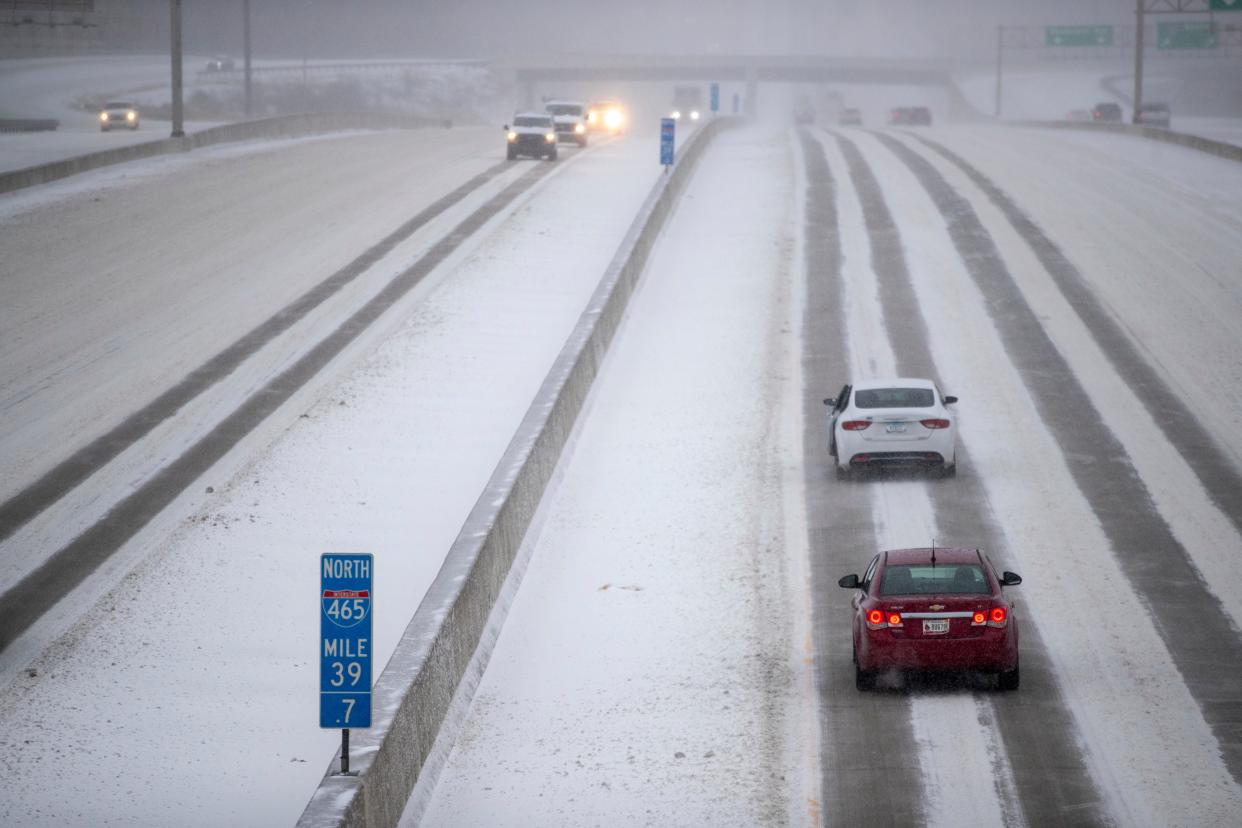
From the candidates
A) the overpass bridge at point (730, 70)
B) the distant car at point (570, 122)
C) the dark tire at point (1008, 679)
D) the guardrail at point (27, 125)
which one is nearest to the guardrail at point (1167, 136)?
the distant car at point (570, 122)

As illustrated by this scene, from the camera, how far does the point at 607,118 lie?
86500 millimetres

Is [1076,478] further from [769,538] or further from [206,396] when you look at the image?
[206,396]

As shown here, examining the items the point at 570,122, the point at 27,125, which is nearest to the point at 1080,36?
the point at 570,122

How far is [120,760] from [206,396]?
14.5 metres

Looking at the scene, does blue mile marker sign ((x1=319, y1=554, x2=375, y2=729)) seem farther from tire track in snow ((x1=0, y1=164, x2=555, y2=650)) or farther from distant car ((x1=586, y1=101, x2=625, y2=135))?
distant car ((x1=586, y1=101, x2=625, y2=135))

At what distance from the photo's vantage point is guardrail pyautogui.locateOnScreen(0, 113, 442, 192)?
48.8 meters

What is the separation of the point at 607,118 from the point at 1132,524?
224 ft

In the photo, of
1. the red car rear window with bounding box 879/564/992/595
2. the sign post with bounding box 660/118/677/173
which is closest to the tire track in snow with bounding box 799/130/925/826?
the red car rear window with bounding box 879/564/992/595

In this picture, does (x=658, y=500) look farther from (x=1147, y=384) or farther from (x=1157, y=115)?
(x=1157, y=115)

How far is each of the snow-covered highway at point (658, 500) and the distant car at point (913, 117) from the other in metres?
59.1

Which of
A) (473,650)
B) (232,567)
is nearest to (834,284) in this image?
(232,567)

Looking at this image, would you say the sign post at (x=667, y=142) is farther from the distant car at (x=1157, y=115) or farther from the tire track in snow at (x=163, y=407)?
the distant car at (x=1157, y=115)

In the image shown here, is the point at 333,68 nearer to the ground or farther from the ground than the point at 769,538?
farther from the ground

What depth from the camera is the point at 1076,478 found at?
2297 centimetres
